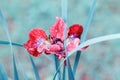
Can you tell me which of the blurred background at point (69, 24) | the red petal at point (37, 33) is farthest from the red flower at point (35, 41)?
the blurred background at point (69, 24)

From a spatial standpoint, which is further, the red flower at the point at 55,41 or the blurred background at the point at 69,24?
the blurred background at the point at 69,24

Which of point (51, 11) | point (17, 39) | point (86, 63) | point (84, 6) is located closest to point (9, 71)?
point (17, 39)

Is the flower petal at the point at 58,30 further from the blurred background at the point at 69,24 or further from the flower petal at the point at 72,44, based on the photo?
the blurred background at the point at 69,24

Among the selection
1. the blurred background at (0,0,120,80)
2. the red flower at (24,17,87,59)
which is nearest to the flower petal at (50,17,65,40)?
the red flower at (24,17,87,59)

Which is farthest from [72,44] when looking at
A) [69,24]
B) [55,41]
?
[69,24]

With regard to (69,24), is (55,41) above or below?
below

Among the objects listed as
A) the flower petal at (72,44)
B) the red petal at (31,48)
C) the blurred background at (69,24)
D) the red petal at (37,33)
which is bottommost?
the flower petal at (72,44)

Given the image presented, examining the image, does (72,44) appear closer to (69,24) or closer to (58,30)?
(58,30)
